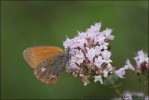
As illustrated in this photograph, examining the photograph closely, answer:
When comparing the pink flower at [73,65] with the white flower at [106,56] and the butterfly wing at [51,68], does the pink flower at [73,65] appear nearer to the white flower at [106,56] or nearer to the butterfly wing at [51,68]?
the butterfly wing at [51,68]

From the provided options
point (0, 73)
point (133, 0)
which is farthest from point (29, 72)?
point (133, 0)

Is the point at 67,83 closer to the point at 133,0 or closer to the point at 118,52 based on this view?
the point at 118,52

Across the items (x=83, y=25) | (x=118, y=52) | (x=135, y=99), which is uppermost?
(x=83, y=25)

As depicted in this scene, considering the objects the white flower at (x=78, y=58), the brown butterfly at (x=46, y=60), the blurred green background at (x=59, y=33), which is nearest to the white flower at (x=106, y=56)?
the white flower at (x=78, y=58)

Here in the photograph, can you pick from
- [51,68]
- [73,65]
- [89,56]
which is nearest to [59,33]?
[51,68]

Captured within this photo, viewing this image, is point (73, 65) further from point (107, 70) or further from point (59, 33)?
point (59, 33)
